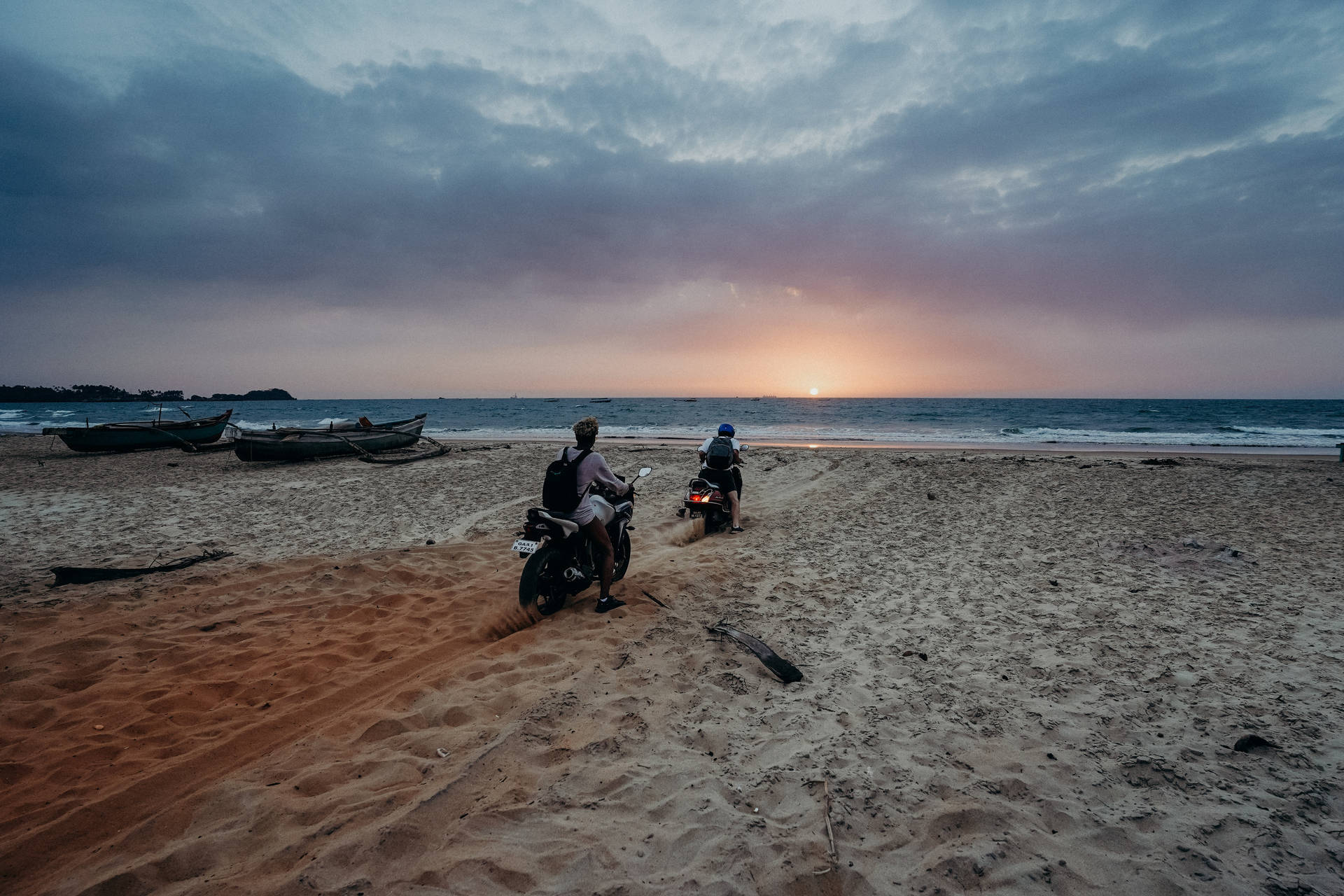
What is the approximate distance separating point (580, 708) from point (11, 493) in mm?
16997

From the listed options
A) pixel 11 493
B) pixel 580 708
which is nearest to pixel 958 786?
pixel 580 708

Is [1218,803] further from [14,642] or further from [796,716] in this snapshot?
[14,642]

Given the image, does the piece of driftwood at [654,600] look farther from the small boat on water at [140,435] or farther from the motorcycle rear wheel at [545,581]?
the small boat on water at [140,435]

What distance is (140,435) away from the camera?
72.2 feet

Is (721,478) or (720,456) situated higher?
(720,456)

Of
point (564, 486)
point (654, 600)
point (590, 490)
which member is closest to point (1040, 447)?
point (654, 600)

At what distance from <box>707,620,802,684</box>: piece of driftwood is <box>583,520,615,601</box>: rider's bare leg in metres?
1.22

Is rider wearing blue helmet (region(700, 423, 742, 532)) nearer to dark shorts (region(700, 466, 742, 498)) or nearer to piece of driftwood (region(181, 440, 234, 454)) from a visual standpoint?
dark shorts (region(700, 466, 742, 498))

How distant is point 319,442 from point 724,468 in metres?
15.1

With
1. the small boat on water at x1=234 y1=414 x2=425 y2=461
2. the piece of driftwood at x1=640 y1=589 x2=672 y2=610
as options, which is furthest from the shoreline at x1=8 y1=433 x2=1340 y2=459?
the piece of driftwood at x1=640 y1=589 x2=672 y2=610

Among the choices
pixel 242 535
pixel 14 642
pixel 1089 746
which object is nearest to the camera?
pixel 1089 746

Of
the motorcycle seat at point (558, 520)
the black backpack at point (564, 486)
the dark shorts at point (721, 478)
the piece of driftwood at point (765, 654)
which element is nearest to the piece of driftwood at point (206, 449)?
the dark shorts at point (721, 478)

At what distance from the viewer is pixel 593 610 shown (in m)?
6.03

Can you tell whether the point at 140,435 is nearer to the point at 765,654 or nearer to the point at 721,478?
the point at 721,478
